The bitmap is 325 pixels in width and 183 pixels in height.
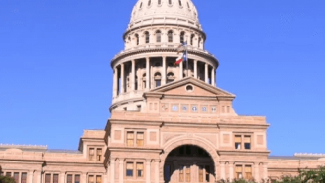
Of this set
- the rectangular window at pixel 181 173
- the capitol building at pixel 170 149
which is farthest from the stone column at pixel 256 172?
the rectangular window at pixel 181 173

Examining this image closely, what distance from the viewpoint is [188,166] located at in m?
86.6

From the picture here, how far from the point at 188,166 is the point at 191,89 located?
10.4m

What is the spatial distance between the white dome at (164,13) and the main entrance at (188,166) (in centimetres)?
3760

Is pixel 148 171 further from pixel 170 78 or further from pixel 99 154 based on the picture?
pixel 170 78

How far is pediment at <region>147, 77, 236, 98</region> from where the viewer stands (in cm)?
8656

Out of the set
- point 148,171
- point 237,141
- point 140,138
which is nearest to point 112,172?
point 148,171

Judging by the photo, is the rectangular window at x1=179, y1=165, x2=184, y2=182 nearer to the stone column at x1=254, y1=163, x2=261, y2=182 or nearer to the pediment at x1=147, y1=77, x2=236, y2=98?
the stone column at x1=254, y1=163, x2=261, y2=182

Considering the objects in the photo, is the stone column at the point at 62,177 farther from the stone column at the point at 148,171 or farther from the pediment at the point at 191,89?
the pediment at the point at 191,89

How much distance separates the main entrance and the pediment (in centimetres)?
730

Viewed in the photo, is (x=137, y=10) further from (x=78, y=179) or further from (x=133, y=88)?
(x=78, y=179)

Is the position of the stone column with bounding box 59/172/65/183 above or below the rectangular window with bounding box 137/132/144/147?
below

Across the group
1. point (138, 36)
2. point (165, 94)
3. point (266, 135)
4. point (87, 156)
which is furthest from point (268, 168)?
point (138, 36)

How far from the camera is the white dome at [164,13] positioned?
4707 inches

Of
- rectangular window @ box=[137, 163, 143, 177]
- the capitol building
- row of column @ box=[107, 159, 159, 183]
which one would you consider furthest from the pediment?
rectangular window @ box=[137, 163, 143, 177]
